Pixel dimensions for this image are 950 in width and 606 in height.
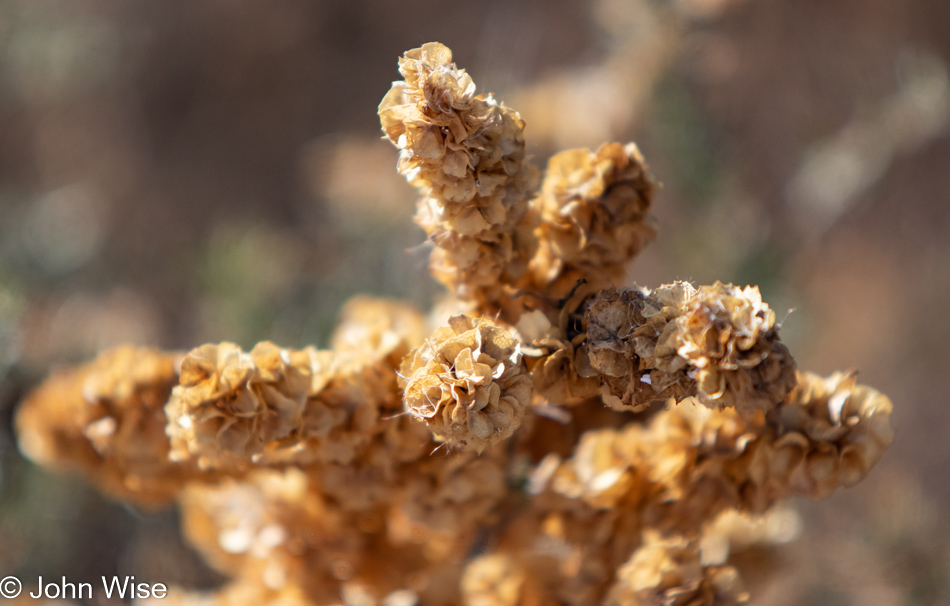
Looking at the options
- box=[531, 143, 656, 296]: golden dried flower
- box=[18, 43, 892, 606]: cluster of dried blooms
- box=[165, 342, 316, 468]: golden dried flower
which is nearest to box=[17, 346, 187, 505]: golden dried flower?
box=[18, 43, 892, 606]: cluster of dried blooms

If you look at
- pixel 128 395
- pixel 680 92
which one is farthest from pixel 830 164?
pixel 128 395

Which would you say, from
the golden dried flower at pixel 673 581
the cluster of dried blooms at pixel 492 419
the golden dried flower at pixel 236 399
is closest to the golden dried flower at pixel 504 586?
the cluster of dried blooms at pixel 492 419

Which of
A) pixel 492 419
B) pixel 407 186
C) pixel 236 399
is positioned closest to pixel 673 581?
pixel 492 419

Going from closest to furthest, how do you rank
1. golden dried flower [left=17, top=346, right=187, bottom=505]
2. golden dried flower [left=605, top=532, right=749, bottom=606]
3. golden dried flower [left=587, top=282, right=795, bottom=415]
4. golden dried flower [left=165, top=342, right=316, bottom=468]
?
golden dried flower [left=587, top=282, right=795, bottom=415] → golden dried flower [left=165, top=342, right=316, bottom=468] → golden dried flower [left=605, top=532, right=749, bottom=606] → golden dried flower [left=17, top=346, right=187, bottom=505]

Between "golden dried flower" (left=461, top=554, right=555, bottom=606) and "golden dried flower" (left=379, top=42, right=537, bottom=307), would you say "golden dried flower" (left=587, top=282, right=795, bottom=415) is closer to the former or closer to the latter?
"golden dried flower" (left=379, top=42, right=537, bottom=307)

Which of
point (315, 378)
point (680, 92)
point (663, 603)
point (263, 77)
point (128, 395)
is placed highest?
point (263, 77)

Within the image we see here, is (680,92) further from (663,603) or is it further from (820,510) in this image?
(820,510)

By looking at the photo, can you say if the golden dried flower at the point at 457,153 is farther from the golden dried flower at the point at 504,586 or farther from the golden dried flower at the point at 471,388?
the golden dried flower at the point at 504,586

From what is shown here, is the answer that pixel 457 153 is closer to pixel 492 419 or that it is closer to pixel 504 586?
pixel 492 419
